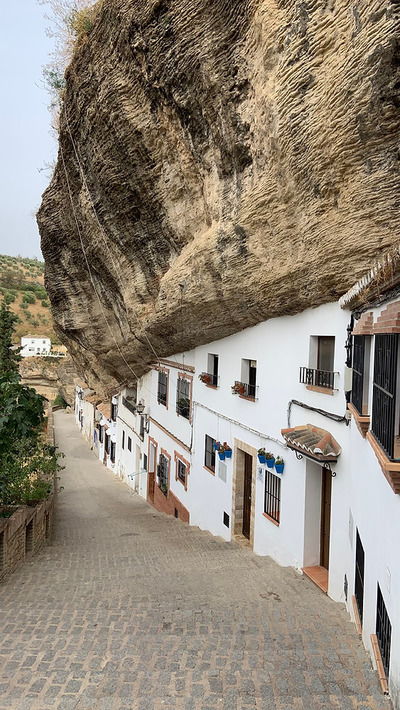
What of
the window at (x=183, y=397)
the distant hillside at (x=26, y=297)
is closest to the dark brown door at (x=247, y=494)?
the window at (x=183, y=397)

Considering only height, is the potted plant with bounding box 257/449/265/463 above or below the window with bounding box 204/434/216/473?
above

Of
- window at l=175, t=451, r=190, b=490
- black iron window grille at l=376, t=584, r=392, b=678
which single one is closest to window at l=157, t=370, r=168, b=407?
window at l=175, t=451, r=190, b=490

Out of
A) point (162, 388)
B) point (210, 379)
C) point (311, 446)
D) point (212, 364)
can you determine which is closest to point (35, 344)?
point (162, 388)

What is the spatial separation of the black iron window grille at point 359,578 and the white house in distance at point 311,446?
0.09 feet

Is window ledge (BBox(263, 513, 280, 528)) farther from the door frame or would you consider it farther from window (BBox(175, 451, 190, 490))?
window (BBox(175, 451, 190, 490))

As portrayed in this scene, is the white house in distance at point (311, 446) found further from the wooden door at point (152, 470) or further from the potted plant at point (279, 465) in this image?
the wooden door at point (152, 470)

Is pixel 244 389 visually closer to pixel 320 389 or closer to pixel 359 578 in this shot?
pixel 320 389

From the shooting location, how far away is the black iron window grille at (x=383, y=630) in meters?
4.30

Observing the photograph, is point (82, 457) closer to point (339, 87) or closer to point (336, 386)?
point (336, 386)

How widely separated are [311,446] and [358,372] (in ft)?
5.00

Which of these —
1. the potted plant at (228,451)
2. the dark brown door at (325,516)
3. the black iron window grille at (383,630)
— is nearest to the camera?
the black iron window grille at (383,630)

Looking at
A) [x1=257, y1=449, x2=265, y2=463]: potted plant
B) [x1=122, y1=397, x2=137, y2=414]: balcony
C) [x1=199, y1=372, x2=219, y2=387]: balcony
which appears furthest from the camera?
[x1=122, y1=397, x2=137, y2=414]: balcony

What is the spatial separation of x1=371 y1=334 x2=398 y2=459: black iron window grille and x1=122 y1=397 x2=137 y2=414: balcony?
16429 millimetres

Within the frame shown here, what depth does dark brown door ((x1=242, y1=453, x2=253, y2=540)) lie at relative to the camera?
1100 centimetres
